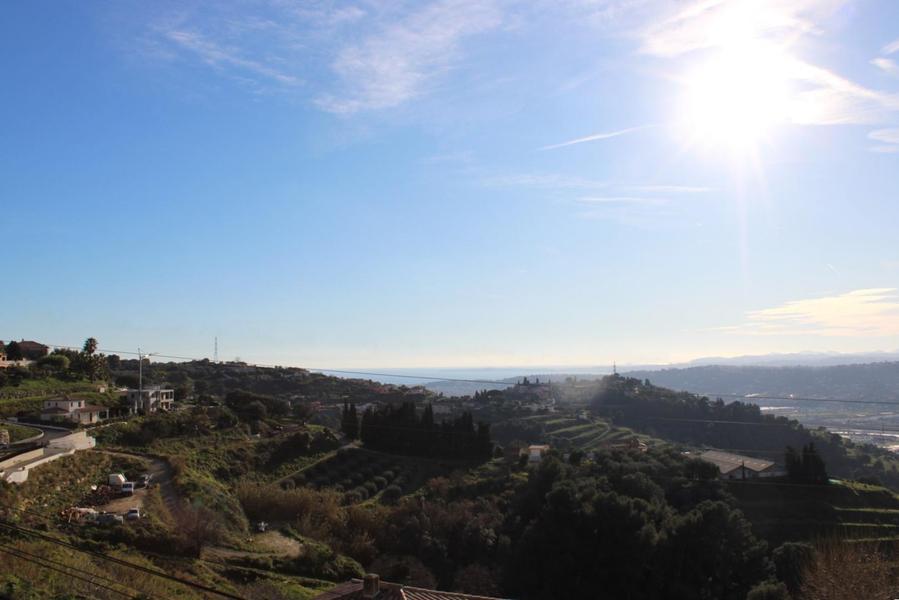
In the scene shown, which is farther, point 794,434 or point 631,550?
point 794,434

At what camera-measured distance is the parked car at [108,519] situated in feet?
64.3

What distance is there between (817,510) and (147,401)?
4000 cm

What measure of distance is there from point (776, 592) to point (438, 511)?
44.1ft

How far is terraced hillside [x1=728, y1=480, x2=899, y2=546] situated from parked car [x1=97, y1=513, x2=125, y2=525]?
26899 mm

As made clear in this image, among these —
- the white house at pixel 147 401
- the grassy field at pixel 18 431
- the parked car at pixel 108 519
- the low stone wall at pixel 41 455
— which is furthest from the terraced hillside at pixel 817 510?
the white house at pixel 147 401

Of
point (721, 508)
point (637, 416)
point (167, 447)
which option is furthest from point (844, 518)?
point (637, 416)

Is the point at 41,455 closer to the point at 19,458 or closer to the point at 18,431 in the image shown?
the point at 19,458

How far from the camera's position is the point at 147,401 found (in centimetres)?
4334

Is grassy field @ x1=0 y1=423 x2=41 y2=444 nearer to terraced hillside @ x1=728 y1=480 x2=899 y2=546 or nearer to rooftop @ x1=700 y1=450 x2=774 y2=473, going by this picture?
terraced hillside @ x1=728 y1=480 x2=899 y2=546

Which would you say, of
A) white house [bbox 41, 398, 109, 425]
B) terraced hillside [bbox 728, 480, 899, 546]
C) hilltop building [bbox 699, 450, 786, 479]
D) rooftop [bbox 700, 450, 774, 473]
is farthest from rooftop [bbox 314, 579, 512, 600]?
rooftop [bbox 700, 450, 774, 473]

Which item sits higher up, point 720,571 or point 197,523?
point 197,523

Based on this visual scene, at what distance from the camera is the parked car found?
19594 mm

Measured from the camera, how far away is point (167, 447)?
3366cm

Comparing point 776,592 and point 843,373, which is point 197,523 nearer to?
point 776,592
